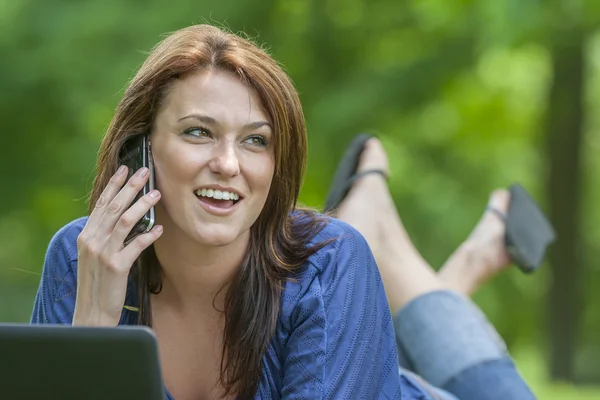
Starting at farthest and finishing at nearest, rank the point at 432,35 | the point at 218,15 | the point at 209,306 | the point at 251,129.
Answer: the point at 432,35 → the point at 218,15 → the point at 209,306 → the point at 251,129

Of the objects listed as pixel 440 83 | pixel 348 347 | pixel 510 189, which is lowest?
pixel 348 347

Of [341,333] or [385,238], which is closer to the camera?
[341,333]

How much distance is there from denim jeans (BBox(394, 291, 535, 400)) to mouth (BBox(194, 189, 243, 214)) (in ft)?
3.48

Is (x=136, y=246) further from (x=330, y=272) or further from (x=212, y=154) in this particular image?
(x=330, y=272)

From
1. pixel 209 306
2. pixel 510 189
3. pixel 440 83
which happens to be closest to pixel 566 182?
pixel 440 83

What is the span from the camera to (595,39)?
6453 millimetres

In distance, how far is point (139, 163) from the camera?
1999 mm

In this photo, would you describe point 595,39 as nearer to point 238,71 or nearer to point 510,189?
point 510,189

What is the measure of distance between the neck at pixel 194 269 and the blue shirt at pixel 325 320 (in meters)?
0.10

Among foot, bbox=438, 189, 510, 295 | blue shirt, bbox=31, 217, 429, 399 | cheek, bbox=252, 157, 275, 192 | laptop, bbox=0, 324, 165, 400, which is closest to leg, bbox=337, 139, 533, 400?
foot, bbox=438, 189, 510, 295

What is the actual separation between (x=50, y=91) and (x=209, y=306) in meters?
4.21

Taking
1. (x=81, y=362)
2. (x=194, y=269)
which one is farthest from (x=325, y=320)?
(x=81, y=362)

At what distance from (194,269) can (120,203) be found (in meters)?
0.26

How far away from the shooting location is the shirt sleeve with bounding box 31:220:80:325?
210cm
